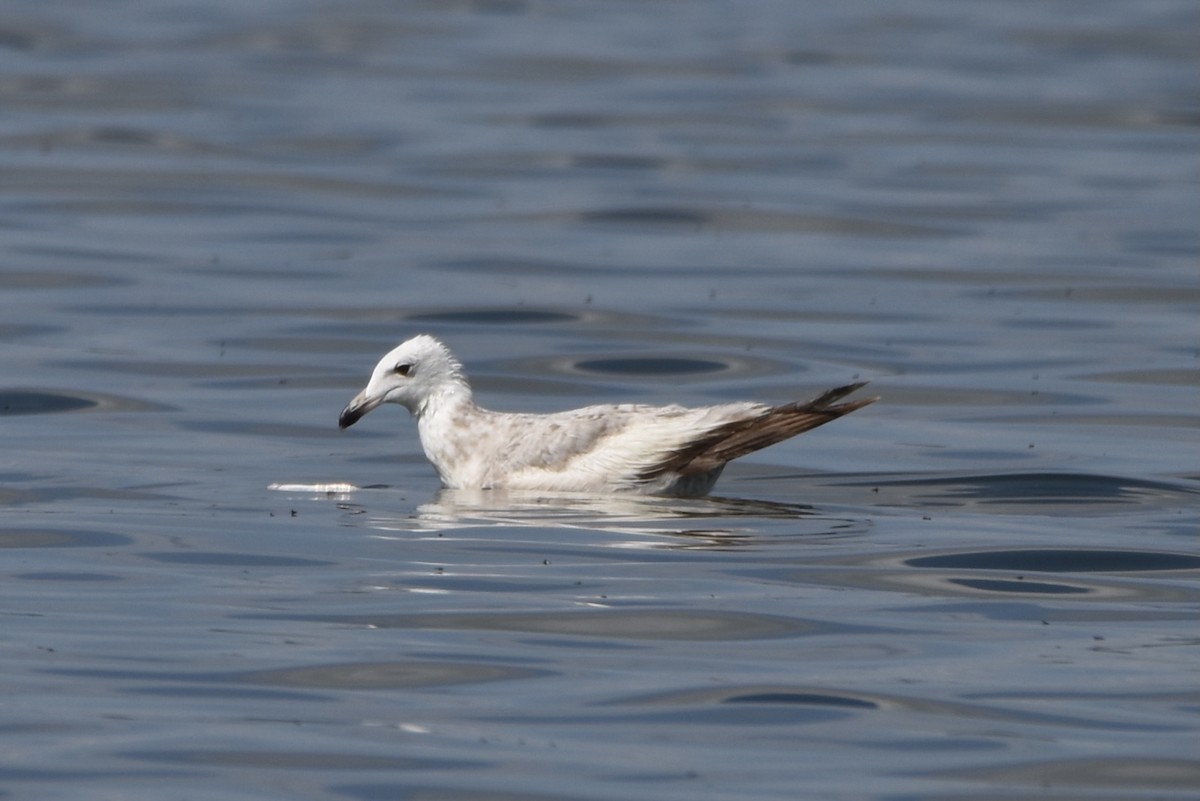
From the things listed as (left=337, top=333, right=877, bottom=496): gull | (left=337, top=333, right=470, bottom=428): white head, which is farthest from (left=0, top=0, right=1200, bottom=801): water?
(left=337, top=333, right=470, bottom=428): white head

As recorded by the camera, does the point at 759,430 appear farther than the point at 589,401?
No

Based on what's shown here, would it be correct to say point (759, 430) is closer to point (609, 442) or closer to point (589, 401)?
point (609, 442)

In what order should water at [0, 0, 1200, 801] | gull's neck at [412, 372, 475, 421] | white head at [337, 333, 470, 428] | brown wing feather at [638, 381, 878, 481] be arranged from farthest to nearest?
white head at [337, 333, 470, 428]
gull's neck at [412, 372, 475, 421]
brown wing feather at [638, 381, 878, 481]
water at [0, 0, 1200, 801]

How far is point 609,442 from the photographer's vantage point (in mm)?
11289

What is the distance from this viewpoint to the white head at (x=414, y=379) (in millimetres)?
12297

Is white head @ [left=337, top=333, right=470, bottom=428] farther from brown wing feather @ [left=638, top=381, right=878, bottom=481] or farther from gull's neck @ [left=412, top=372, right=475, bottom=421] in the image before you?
brown wing feather @ [left=638, top=381, right=878, bottom=481]

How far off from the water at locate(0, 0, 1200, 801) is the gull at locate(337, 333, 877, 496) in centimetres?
20

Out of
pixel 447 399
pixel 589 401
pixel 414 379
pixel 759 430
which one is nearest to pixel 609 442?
pixel 759 430

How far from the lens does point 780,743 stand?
698 centimetres

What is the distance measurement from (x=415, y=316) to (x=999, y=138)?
14.5 meters

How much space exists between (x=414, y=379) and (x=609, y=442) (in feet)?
4.93

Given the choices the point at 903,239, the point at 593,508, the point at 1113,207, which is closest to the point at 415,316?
the point at 903,239

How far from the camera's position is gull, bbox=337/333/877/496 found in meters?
11.1

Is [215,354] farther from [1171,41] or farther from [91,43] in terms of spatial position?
[1171,41]
